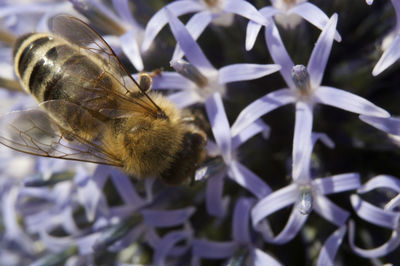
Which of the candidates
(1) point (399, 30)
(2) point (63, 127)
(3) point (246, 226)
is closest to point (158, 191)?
(3) point (246, 226)

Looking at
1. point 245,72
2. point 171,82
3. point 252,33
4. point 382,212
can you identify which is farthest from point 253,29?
point 382,212

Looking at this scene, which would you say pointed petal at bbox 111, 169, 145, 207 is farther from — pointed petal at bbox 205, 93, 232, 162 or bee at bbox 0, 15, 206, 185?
pointed petal at bbox 205, 93, 232, 162

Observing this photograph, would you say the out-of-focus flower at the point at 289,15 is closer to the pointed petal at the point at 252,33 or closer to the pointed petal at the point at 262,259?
the pointed petal at the point at 252,33

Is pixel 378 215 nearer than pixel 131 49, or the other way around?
pixel 378 215

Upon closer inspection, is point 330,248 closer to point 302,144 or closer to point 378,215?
point 378,215

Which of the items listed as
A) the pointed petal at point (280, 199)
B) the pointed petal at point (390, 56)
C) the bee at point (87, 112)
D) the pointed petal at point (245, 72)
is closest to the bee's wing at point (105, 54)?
the bee at point (87, 112)

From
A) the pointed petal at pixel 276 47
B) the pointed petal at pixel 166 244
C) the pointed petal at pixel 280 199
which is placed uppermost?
the pointed petal at pixel 276 47

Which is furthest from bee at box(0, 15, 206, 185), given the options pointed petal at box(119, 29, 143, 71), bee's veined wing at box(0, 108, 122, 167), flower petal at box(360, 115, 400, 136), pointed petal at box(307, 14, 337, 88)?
flower petal at box(360, 115, 400, 136)
